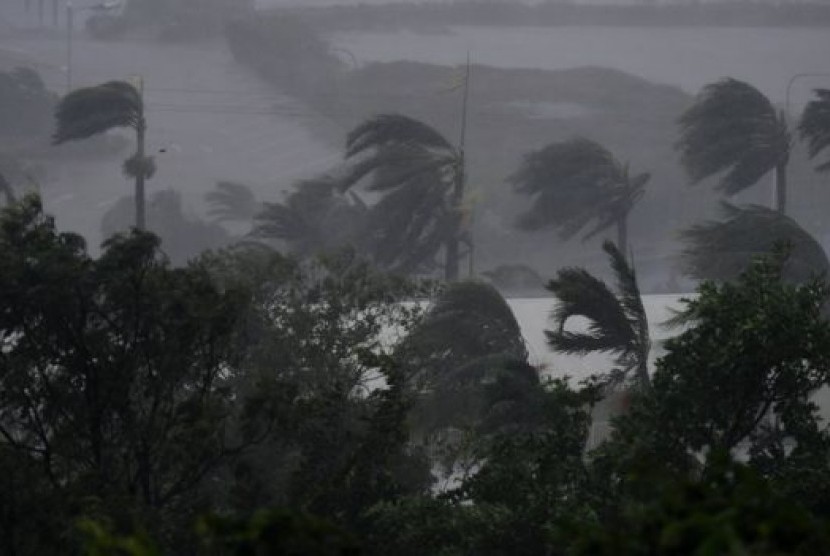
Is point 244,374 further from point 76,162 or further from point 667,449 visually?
point 76,162

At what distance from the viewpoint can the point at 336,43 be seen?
56156 mm

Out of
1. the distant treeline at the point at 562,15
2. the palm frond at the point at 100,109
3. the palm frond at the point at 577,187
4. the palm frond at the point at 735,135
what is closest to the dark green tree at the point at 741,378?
the palm frond at the point at 100,109

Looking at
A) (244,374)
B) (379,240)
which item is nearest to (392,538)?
(244,374)

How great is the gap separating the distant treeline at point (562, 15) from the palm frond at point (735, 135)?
2924 cm

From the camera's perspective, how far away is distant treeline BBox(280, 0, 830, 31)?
57.8m

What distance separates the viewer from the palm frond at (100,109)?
27.0 meters

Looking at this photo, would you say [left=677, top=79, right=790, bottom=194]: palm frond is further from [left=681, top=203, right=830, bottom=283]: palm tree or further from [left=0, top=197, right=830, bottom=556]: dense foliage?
[left=0, top=197, right=830, bottom=556]: dense foliage

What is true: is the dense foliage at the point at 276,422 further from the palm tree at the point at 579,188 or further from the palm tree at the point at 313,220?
the palm tree at the point at 579,188

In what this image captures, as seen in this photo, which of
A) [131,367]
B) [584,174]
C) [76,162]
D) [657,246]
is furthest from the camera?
[76,162]

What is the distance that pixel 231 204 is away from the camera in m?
41.6

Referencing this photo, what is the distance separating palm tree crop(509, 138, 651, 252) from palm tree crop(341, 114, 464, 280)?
2.22 metres

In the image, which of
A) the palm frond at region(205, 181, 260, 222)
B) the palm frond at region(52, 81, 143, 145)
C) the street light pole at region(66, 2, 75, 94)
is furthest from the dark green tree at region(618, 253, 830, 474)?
the street light pole at region(66, 2, 75, 94)

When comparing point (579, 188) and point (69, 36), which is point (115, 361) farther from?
point (69, 36)

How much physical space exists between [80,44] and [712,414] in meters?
48.4
